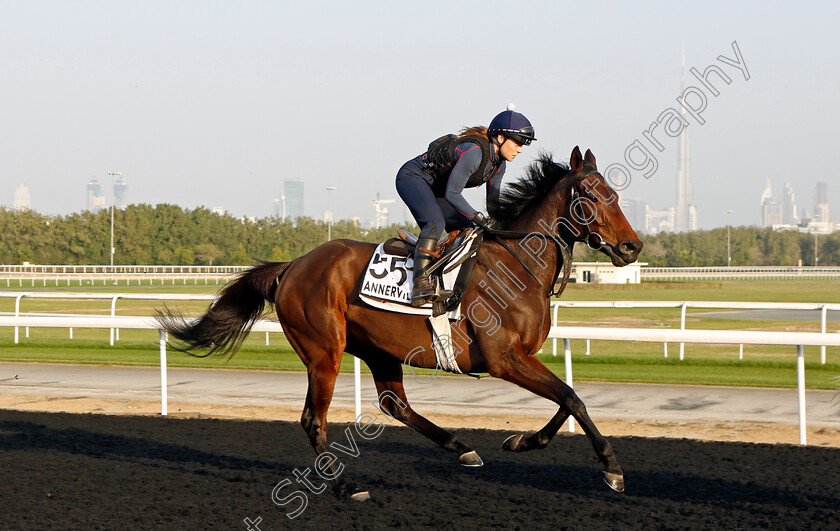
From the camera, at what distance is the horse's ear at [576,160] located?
4.85 metres

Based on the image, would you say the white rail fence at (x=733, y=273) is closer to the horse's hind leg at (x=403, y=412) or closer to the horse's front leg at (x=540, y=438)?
the horse's hind leg at (x=403, y=412)

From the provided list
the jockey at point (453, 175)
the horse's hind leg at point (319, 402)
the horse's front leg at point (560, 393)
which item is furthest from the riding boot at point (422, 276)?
the horse's hind leg at point (319, 402)

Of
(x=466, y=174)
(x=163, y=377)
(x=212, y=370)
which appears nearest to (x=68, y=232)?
(x=212, y=370)

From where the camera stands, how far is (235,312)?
19.1 ft

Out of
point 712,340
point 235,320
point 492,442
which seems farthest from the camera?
point 712,340

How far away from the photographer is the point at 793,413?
27.1ft

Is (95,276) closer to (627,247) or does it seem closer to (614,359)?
(614,359)

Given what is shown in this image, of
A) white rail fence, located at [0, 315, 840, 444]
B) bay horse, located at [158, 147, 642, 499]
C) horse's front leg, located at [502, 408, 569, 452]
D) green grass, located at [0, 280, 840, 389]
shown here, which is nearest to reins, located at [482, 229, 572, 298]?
bay horse, located at [158, 147, 642, 499]

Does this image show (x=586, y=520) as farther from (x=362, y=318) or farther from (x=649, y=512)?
(x=362, y=318)

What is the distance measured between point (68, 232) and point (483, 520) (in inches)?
2548

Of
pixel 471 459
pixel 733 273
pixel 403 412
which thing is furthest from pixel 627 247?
pixel 733 273

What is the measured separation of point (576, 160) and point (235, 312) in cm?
252

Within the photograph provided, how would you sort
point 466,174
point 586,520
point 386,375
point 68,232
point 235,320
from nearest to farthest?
point 586,520 < point 466,174 < point 386,375 < point 235,320 < point 68,232

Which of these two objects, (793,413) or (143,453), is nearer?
(143,453)
